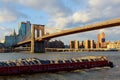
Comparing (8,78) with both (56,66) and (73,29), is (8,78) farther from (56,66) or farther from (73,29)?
(73,29)

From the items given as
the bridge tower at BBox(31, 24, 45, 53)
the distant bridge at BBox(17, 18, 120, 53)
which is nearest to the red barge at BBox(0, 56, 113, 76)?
the distant bridge at BBox(17, 18, 120, 53)

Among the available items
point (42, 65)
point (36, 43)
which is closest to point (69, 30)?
point (36, 43)

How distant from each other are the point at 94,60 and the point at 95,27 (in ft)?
117

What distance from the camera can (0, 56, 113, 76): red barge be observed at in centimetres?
2969

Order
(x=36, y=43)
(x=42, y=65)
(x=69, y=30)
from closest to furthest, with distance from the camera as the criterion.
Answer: (x=42, y=65) → (x=69, y=30) → (x=36, y=43)

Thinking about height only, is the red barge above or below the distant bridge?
below

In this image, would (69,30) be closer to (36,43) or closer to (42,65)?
(36,43)

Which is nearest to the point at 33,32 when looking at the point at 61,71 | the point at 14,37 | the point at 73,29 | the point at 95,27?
the point at 73,29

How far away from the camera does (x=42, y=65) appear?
106ft

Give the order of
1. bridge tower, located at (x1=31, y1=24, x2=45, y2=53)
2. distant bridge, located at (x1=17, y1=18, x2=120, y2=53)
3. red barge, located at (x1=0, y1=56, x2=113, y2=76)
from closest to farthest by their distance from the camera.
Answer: red barge, located at (x1=0, y1=56, x2=113, y2=76) → distant bridge, located at (x1=17, y1=18, x2=120, y2=53) → bridge tower, located at (x1=31, y1=24, x2=45, y2=53)

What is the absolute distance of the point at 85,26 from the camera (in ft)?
255

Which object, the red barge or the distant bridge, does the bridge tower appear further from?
the red barge

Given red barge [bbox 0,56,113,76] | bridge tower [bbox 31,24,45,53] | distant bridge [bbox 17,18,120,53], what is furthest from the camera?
bridge tower [bbox 31,24,45,53]

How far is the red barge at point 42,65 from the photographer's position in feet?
97.4
